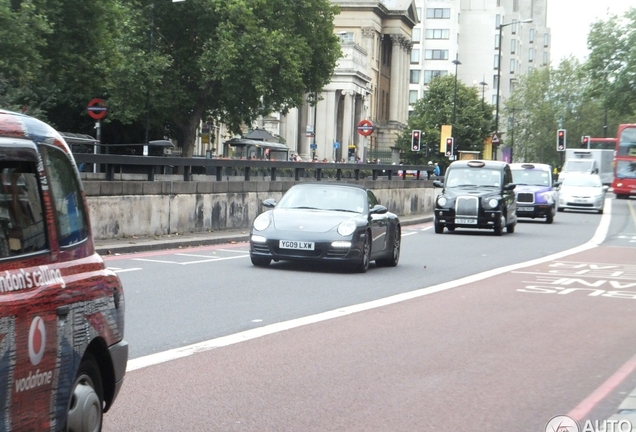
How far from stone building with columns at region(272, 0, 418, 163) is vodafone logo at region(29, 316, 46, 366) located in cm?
8904

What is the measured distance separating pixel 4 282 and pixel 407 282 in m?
12.3

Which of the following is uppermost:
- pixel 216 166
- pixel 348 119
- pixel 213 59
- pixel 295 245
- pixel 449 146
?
pixel 213 59

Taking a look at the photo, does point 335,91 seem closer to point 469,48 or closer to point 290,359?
point 469,48

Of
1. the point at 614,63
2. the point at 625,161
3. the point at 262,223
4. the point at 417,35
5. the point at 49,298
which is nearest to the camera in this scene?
the point at 49,298

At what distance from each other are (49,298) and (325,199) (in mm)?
13502

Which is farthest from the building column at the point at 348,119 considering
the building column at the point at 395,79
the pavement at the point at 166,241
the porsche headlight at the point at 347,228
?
the porsche headlight at the point at 347,228

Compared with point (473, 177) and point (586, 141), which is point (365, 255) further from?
point (586, 141)

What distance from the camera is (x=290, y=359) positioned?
9.22m

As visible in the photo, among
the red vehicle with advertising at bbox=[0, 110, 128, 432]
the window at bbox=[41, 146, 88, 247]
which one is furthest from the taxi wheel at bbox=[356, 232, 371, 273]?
the window at bbox=[41, 146, 88, 247]

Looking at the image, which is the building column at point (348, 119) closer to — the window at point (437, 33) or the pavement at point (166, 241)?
the window at point (437, 33)

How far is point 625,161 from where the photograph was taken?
67750mm

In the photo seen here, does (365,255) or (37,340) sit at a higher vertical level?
(37,340)

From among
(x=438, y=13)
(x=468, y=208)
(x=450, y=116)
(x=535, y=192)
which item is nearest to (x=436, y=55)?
(x=438, y=13)

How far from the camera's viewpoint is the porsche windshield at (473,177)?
30688mm
